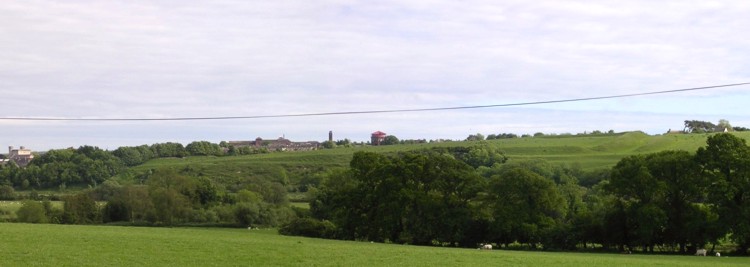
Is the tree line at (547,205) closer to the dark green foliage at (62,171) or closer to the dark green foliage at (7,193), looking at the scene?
the dark green foliage at (7,193)

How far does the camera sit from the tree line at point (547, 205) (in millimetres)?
60438

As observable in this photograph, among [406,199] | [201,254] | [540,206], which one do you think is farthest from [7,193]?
[201,254]

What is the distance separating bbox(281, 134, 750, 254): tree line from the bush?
124mm

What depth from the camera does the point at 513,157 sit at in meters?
161

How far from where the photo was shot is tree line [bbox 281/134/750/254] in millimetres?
60438

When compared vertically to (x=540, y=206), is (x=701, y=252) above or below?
below

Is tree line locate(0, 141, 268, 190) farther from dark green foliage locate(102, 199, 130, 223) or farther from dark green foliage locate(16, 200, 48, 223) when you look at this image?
dark green foliage locate(16, 200, 48, 223)

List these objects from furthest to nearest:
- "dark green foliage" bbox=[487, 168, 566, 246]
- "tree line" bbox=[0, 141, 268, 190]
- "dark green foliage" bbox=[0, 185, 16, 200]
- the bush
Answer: "tree line" bbox=[0, 141, 268, 190]
"dark green foliage" bbox=[0, 185, 16, 200]
the bush
"dark green foliage" bbox=[487, 168, 566, 246]

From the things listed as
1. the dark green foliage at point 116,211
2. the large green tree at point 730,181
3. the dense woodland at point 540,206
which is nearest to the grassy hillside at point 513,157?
the dark green foliage at point 116,211

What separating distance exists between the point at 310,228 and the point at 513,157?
91.2 metres

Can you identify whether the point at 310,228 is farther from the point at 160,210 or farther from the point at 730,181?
the point at 730,181

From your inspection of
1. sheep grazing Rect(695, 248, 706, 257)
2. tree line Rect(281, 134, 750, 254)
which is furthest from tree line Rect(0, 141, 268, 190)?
sheep grazing Rect(695, 248, 706, 257)

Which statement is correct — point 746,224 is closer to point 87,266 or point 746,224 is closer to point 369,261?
point 369,261

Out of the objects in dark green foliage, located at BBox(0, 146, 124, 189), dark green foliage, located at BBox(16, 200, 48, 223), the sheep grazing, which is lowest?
the sheep grazing
